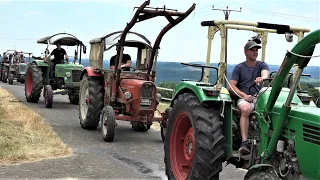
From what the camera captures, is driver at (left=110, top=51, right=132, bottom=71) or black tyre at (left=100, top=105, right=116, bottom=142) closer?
black tyre at (left=100, top=105, right=116, bottom=142)

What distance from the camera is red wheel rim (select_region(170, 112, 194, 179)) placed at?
571 cm

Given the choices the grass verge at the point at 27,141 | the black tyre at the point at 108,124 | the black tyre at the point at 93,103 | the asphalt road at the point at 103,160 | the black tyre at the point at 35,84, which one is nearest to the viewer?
the asphalt road at the point at 103,160

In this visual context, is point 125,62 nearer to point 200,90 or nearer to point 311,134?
point 200,90

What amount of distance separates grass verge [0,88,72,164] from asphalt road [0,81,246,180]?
0.77 ft

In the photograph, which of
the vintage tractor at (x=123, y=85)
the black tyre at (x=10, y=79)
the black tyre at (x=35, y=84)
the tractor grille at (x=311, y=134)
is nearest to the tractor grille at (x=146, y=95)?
the vintage tractor at (x=123, y=85)

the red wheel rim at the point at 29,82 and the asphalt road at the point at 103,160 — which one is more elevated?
the red wheel rim at the point at 29,82

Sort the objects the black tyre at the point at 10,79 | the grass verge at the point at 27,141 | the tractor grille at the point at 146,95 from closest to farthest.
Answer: the grass verge at the point at 27,141 < the tractor grille at the point at 146,95 < the black tyre at the point at 10,79

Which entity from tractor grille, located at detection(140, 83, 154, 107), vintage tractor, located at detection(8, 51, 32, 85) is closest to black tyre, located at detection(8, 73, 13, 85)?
vintage tractor, located at detection(8, 51, 32, 85)

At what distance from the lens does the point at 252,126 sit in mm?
5082

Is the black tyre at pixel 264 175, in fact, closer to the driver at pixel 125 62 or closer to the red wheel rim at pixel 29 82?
the driver at pixel 125 62

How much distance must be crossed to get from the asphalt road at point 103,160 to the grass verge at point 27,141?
235 mm

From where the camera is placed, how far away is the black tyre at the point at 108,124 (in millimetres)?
8711

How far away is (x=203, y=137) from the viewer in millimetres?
5066

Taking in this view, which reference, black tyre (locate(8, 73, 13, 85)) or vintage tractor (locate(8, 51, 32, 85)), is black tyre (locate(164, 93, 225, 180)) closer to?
vintage tractor (locate(8, 51, 32, 85))
